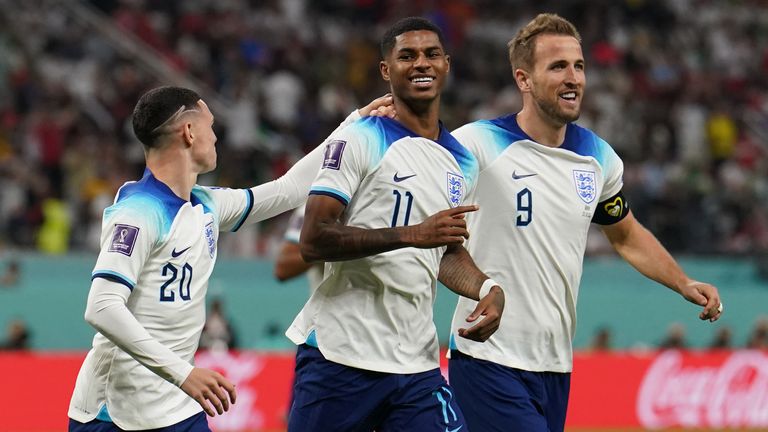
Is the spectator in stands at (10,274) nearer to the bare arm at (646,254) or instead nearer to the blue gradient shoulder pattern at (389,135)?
the bare arm at (646,254)

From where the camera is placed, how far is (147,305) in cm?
549

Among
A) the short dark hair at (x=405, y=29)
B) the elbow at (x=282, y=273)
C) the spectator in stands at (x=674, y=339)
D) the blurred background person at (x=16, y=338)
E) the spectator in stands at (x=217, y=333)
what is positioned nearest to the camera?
the short dark hair at (x=405, y=29)

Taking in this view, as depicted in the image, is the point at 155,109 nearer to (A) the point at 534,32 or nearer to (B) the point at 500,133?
(B) the point at 500,133

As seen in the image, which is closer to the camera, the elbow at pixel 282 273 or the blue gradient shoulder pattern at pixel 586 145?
the blue gradient shoulder pattern at pixel 586 145

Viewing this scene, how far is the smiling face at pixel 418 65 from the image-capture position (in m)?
5.84

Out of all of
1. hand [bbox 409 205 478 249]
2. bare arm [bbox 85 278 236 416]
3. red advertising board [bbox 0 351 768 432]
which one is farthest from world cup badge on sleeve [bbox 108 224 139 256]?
red advertising board [bbox 0 351 768 432]

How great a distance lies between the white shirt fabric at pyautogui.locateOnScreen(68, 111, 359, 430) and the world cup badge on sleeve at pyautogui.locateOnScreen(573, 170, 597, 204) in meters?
1.91

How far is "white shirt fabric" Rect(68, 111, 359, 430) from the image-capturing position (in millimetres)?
5227

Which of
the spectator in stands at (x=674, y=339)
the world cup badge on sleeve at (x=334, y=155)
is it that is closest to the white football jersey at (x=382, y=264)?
the world cup badge on sleeve at (x=334, y=155)

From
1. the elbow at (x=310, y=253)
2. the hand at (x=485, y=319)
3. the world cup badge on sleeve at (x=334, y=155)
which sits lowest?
the hand at (x=485, y=319)

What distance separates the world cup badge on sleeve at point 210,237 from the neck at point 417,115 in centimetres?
97

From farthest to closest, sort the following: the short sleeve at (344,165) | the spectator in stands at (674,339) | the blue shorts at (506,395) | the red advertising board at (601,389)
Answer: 1. the spectator in stands at (674,339)
2. the red advertising board at (601,389)
3. the blue shorts at (506,395)
4. the short sleeve at (344,165)

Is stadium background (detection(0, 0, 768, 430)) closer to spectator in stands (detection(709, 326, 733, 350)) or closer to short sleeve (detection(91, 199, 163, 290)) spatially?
spectator in stands (detection(709, 326, 733, 350))

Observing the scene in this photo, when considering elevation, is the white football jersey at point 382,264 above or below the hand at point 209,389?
above
